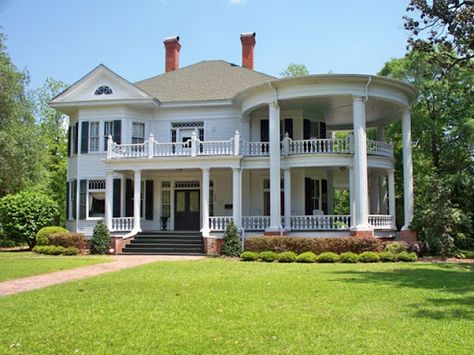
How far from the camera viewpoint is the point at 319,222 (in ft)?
73.5

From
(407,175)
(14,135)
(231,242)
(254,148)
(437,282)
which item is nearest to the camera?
(437,282)

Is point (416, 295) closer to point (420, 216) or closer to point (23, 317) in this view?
point (23, 317)

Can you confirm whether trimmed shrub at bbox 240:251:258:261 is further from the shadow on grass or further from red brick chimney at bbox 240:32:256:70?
red brick chimney at bbox 240:32:256:70

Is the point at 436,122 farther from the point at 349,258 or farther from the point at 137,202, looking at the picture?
the point at 137,202

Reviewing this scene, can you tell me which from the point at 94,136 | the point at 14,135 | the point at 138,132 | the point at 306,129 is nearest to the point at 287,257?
the point at 306,129

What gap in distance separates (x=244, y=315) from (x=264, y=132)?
18333 millimetres

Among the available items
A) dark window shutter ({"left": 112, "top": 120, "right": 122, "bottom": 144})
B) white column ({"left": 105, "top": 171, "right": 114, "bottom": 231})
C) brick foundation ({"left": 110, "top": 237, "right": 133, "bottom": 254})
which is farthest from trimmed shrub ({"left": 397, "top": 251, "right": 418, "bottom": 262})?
dark window shutter ({"left": 112, "top": 120, "right": 122, "bottom": 144})

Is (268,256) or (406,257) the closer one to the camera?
(406,257)

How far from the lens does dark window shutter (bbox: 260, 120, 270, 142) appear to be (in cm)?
2561

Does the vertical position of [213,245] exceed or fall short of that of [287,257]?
it exceeds it

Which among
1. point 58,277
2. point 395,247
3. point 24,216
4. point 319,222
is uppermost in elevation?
point 24,216

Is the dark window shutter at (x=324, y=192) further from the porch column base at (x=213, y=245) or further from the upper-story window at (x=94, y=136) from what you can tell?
the upper-story window at (x=94, y=136)

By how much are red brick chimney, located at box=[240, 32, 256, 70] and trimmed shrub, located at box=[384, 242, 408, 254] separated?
15817 mm

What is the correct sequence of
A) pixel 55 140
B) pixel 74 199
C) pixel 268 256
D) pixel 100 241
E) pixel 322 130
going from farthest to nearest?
pixel 55 140 → pixel 74 199 → pixel 322 130 → pixel 100 241 → pixel 268 256
